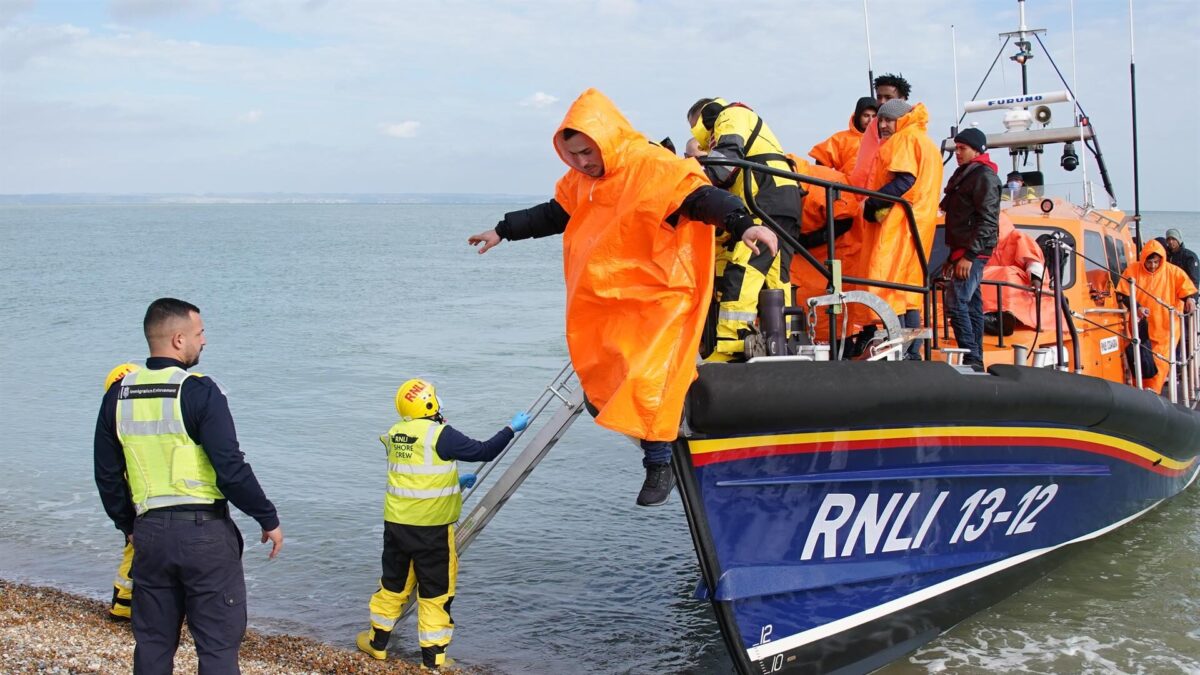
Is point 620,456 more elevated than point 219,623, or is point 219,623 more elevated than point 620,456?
point 219,623

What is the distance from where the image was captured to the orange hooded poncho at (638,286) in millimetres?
3744

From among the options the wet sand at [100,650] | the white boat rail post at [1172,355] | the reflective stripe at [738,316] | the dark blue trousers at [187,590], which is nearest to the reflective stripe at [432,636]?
the wet sand at [100,650]

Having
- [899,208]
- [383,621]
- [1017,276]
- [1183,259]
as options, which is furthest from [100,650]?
[1183,259]

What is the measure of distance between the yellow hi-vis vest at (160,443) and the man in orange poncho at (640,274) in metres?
1.30

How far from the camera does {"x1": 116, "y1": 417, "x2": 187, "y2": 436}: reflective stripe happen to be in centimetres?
356

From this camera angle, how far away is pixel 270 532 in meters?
3.73

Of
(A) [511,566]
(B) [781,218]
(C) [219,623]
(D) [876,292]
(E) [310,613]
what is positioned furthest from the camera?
(A) [511,566]

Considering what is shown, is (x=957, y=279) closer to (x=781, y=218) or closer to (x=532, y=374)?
(x=781, y=218)

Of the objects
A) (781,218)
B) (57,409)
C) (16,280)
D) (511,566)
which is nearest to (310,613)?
(511,566)

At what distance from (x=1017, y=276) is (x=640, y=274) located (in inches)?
133

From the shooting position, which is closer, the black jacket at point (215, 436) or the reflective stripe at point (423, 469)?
the black jacket at point (215, 436)

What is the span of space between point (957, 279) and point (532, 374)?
9281 mm

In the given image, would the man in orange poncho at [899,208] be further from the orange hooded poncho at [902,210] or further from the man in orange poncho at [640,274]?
the man in orange poncho at [640,274]

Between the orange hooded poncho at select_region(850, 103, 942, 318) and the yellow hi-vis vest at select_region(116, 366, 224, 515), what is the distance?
2.89 metres
